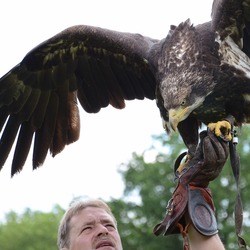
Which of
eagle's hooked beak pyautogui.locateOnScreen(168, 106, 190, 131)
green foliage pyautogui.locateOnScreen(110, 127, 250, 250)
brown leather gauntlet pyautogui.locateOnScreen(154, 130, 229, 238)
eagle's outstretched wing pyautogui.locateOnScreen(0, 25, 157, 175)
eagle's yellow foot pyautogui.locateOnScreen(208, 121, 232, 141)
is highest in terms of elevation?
brown leather gauntlet pyautogui.locateOnScreen(154, 130, 229, 238)

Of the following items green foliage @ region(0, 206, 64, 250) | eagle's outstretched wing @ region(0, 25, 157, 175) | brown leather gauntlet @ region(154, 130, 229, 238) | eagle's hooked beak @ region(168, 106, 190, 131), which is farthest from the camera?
green foliage @ region(0, 206, 64, 250)

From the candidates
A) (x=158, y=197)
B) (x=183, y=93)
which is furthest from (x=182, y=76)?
(x=158, y=197)

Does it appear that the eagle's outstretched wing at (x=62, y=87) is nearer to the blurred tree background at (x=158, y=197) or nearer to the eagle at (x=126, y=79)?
the eagle at (x=126, y=79)

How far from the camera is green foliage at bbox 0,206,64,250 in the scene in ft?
105

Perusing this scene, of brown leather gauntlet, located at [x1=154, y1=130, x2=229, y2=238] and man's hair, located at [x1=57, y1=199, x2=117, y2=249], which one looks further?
man's hair, located at [x1=57, y1=199, x2=117, y2=249]

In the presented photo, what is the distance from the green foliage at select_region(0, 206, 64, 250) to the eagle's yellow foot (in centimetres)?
2402

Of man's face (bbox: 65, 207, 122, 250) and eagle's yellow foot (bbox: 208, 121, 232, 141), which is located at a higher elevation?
eagle's yellow foot (bbox: 208, 121, 232, 141)

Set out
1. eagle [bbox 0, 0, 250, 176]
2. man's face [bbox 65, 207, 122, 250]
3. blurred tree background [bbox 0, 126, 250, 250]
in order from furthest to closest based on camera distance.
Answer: blurred tree background [bbox 0, 126, 250, 250]
eagle [bbox 0, 0, 250, 176]
man's face [bbox 65, 207, 122, 250]

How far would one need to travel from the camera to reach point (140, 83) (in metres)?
8.72

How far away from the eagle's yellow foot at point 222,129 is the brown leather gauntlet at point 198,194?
206 mm

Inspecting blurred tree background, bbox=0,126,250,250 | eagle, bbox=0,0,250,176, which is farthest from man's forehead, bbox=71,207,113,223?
blurred tree background, bbox=0,126,250,250

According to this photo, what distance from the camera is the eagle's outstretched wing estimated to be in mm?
8727

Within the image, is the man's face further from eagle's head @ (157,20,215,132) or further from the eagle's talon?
eagle's head @ (157,20,215,132)

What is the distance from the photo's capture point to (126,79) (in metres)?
8.80
